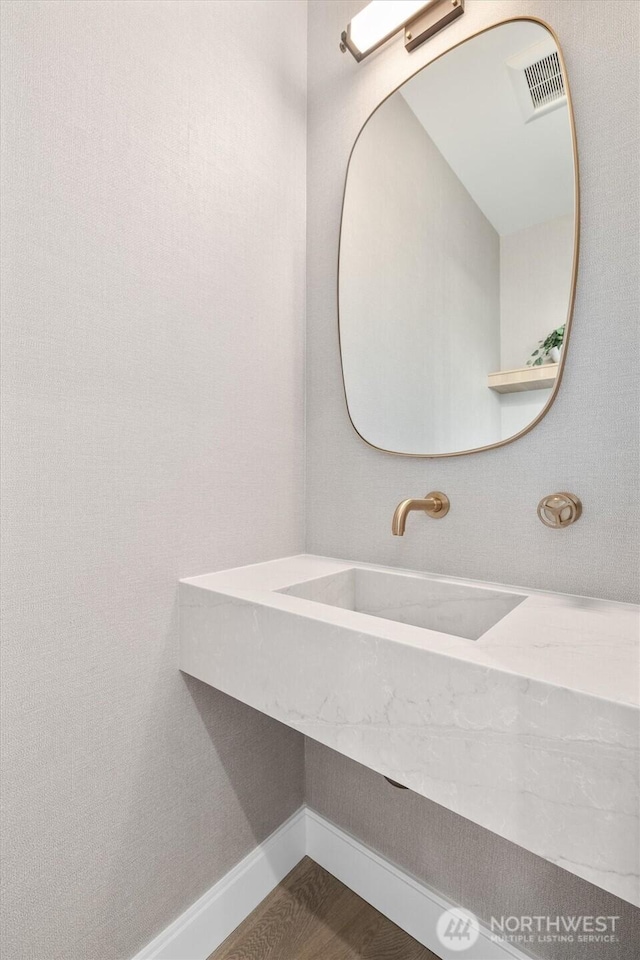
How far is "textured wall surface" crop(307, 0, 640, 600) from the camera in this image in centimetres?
84

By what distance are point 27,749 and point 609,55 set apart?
162 centimetres

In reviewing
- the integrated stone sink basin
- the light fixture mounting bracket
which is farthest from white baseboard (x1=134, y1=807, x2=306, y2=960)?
the light fixture mounting bracket

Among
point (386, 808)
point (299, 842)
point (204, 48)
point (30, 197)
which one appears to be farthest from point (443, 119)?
point (299, 842)

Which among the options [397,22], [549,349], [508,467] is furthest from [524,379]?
[397,22]

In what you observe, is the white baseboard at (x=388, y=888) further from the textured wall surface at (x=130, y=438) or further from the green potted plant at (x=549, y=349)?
the green potted plant at (x=549, y=349)

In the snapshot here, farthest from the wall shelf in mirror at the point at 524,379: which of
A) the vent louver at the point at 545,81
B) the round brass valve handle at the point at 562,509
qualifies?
the vent louver at the point at 545,81

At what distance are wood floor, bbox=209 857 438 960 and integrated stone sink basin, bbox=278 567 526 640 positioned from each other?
75 centimetres

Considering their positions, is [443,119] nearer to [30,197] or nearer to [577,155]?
[577,155]

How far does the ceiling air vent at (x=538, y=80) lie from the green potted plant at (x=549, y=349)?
442mm

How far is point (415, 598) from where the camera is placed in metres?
1.03

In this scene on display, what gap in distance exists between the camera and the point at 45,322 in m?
0.80

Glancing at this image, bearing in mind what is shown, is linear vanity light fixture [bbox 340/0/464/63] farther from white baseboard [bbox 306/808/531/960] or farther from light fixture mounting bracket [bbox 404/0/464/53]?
white baseboard [bbox 306/808/531/960]

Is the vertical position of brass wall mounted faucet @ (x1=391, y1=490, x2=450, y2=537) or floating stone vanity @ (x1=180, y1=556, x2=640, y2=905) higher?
brass wall mounted faucet @ (x1=391, y1=490, x2=450, y2=537)

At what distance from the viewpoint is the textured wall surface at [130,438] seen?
2.57 ft
